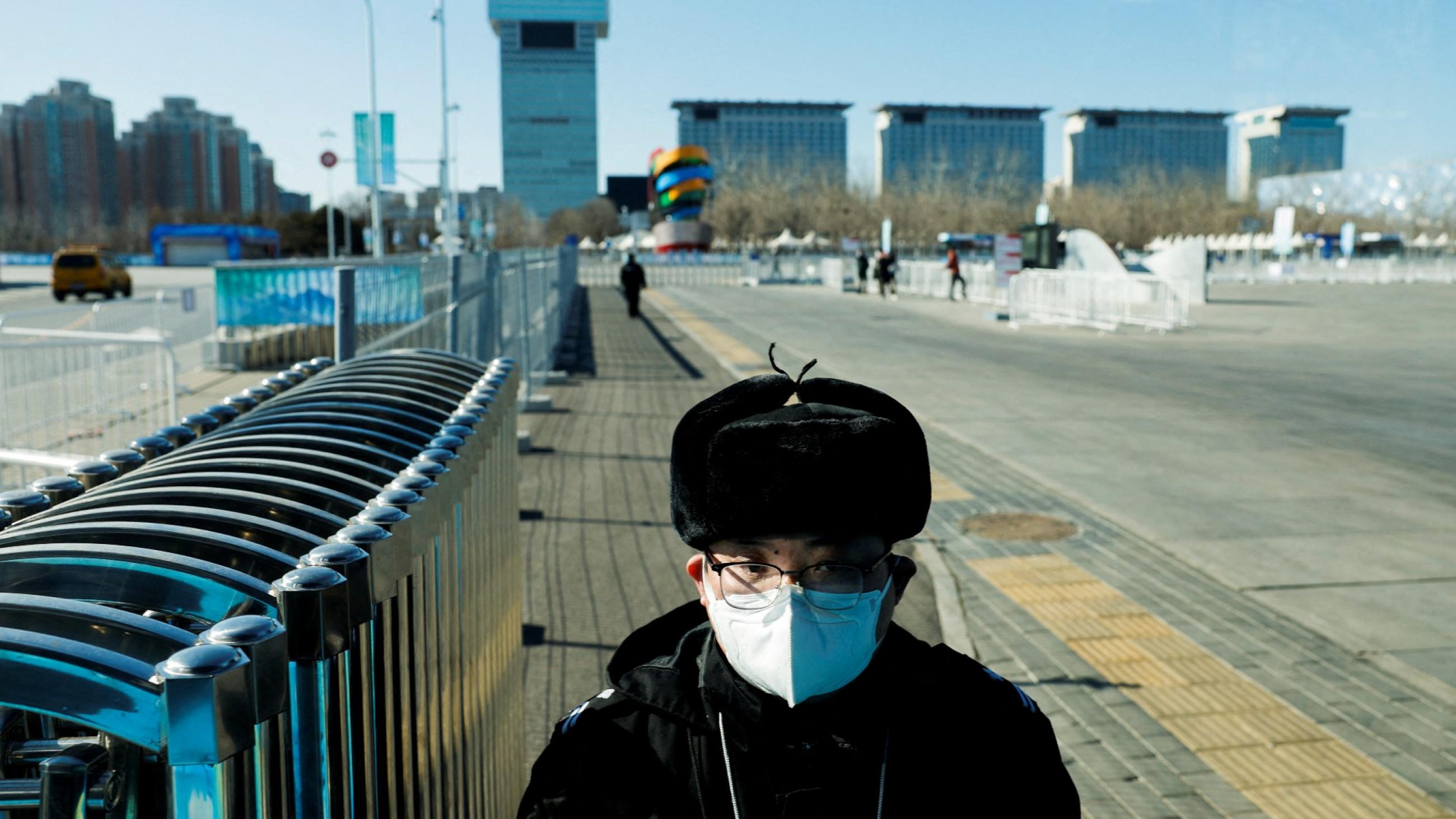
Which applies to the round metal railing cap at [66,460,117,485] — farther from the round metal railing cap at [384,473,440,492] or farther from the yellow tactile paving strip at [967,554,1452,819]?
the yellow tactile paving strip at [967,554,1452,819]

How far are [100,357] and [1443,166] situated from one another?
146 metres

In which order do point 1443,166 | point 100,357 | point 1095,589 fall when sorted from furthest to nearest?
point 1443,166 < point 100,357 < point 1095,589

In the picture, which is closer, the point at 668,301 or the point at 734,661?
the point at 734,661

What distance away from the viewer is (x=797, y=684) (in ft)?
5.91

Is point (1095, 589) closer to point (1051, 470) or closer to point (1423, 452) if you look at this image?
point (1051, 470)

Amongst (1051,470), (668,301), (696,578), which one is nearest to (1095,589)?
(1051,470)

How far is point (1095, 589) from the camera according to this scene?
6.59 m

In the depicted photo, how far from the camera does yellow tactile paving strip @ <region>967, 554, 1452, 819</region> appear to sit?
4148 millimetres

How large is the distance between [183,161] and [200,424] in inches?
6349

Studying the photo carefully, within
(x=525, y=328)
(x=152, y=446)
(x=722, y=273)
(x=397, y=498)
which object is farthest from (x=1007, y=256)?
(x=397, y=498)

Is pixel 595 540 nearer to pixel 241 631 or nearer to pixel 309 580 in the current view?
pixel 309 580

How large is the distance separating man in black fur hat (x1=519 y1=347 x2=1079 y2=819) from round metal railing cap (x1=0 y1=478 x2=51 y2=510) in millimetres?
1061

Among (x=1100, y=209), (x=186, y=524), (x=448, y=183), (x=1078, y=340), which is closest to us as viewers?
→ (x=186, y=524)

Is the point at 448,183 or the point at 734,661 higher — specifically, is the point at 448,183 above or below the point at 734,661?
above
